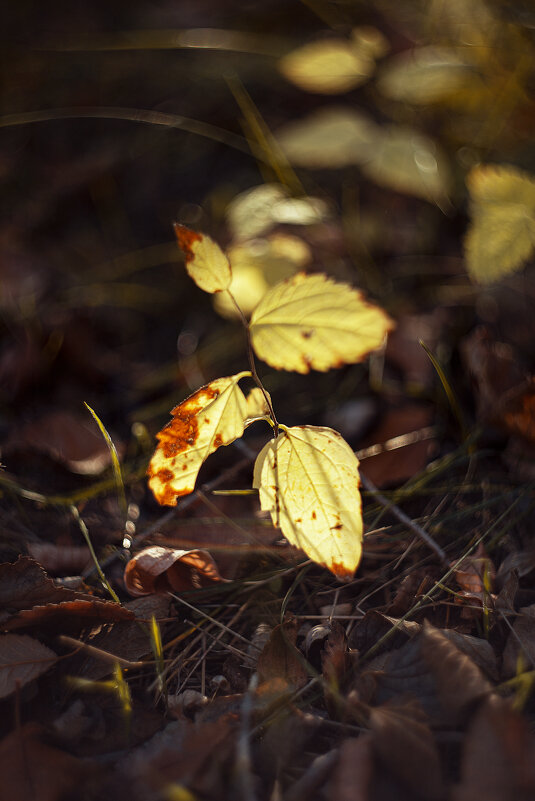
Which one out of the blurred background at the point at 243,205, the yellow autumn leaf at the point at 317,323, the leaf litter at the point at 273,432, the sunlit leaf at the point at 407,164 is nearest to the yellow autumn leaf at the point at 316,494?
the leaf litter at the point at 273,432

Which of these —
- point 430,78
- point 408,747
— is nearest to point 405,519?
point 408,747

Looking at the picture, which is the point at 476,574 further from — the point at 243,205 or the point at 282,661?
the point at 243,205

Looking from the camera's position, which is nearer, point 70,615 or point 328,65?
point 70,615

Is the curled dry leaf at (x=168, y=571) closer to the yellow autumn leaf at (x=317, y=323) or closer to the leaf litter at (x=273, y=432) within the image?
the leaf litter at (x=273, y=432)

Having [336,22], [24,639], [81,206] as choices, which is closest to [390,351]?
[24,639]

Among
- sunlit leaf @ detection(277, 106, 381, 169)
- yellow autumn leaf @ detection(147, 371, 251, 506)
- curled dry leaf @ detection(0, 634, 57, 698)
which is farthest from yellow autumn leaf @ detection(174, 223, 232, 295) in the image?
sunlit leaf @ detection(277, 106, 381, 169)

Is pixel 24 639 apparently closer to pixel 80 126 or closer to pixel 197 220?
pixel 197 220
